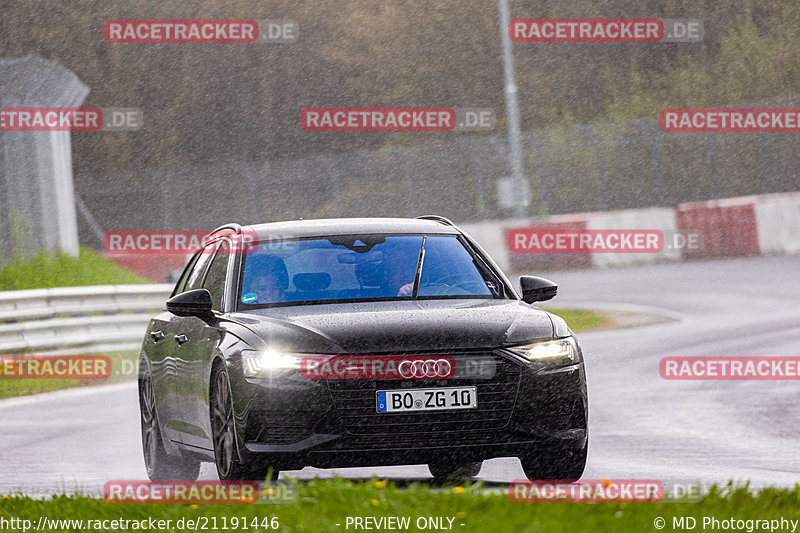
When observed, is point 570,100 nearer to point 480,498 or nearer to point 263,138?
point 263,138

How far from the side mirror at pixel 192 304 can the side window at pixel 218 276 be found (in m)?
0.25

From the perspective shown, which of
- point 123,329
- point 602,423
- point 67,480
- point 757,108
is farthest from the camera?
point 757,108

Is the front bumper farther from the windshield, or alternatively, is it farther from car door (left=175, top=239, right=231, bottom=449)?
the windshield

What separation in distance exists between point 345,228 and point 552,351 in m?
1.77

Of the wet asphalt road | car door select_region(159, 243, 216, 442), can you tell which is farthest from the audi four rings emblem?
car door select_region(159, 243, 216, 442)

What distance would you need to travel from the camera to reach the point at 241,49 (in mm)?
62438

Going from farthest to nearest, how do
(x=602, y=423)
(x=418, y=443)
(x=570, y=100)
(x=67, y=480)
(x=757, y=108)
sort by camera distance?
(x=570, y=100)
(x=757, y=108)
(x=602, y=423)
(x=67, y=480)
(x=418, y=443)

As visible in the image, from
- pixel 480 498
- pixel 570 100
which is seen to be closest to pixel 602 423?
pixel 480 498

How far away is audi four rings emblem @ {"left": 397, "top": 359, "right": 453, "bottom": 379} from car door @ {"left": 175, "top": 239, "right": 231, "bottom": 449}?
3.82ft

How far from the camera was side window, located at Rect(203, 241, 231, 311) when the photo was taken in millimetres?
Answer: 8914

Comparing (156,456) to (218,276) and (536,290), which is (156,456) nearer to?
(218,276)

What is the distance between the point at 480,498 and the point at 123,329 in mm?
15033

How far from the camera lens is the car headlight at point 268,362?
24.8 feet

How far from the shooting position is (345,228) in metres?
9.05
